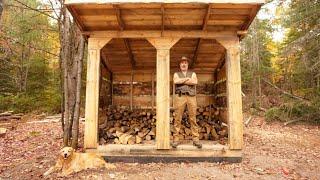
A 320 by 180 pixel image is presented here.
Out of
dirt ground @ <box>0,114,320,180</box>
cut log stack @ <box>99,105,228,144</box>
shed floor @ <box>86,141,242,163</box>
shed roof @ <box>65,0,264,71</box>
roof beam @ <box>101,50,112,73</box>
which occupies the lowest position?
dirt ground @ <box>0,114,320,180</box>

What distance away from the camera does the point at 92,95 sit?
264 inches

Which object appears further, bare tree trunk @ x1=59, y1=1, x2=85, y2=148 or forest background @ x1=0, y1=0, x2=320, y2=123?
forest background @ x1=0, y1=0, x2=320, y2=123

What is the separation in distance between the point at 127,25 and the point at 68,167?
10.4ft

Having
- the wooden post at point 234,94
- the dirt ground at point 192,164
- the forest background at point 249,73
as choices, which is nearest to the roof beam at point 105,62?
the dirt ground at point 192,164

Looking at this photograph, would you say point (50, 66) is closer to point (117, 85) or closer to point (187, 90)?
point (117, 85)

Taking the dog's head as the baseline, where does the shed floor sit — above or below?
below

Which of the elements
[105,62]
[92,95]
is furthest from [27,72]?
[92,95]

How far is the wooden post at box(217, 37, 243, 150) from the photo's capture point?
21.8 feet

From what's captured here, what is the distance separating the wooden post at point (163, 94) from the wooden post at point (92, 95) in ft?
4.09

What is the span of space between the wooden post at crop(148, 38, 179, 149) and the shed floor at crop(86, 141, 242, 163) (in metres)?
0.21

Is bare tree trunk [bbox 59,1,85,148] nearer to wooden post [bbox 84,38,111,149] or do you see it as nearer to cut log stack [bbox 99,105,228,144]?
cut log stack [bbox 99,105,228,144]

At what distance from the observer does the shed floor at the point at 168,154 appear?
662 centimetres

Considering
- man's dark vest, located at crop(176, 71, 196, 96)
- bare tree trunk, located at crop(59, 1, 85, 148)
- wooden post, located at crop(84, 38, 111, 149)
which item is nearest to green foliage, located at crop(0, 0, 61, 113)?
bare tree trunk, located at crop(59, 1, 85, 148)

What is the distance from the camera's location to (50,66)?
2128cm
